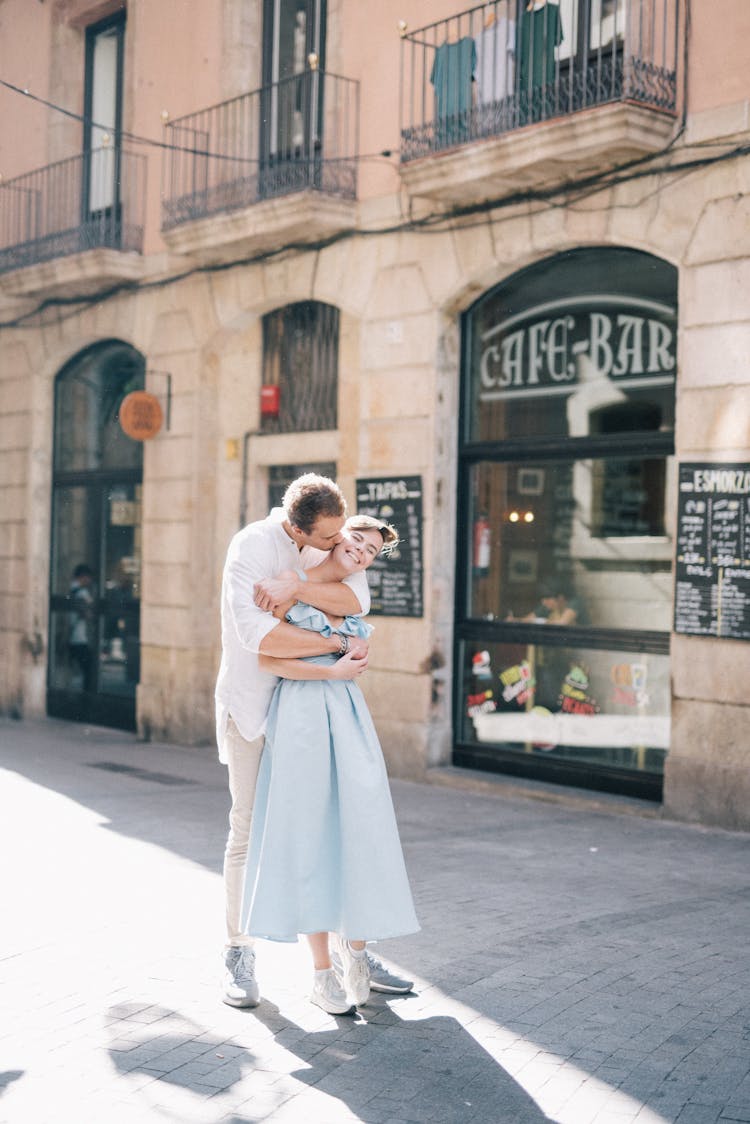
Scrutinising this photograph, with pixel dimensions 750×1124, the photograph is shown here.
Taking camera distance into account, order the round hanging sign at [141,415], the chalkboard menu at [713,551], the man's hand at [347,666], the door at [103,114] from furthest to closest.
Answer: the door at [103,114]
the round hanging sign at [141,415]
the chalkboard menu at [713,551]
the man's hand at [347,666]

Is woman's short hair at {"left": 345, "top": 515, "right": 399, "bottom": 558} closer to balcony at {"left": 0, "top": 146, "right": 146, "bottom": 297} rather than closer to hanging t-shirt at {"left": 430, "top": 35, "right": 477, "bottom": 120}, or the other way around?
hanging t-shirt at {"left": 430, "top": 35, "right": 477, "bottom": 120}

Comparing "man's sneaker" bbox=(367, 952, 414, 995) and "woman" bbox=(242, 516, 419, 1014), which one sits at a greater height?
"woman" bbox=(242, 516, 419, 1014)

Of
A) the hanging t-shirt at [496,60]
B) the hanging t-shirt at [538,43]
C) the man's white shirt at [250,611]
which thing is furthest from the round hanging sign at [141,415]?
the man's white shirt at [250,611]

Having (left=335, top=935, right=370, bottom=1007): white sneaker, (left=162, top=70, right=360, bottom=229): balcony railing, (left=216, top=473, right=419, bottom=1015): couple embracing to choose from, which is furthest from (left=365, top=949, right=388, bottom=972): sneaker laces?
(left=162, top=70, right=360, bottom=229): balcony railing

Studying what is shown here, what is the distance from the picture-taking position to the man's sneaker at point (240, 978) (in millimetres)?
4969

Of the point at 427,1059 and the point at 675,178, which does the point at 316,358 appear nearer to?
the point at 675,178

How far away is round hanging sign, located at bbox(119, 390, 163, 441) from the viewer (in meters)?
13.6

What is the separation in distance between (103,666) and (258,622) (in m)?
10.8

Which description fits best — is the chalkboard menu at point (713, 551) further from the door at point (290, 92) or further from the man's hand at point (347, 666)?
the door at point (290, 92)

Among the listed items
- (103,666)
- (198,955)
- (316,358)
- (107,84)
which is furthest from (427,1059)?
(107,84)

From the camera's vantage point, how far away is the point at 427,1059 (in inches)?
176

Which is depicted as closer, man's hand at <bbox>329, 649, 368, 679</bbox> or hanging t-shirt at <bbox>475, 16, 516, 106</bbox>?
man's hand at <bbox>329, 649, 368, 679</bbox>

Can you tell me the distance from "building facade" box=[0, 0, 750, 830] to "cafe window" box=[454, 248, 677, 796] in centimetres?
2

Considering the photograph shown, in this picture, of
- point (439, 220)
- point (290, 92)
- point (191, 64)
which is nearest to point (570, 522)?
point (439, 220)
